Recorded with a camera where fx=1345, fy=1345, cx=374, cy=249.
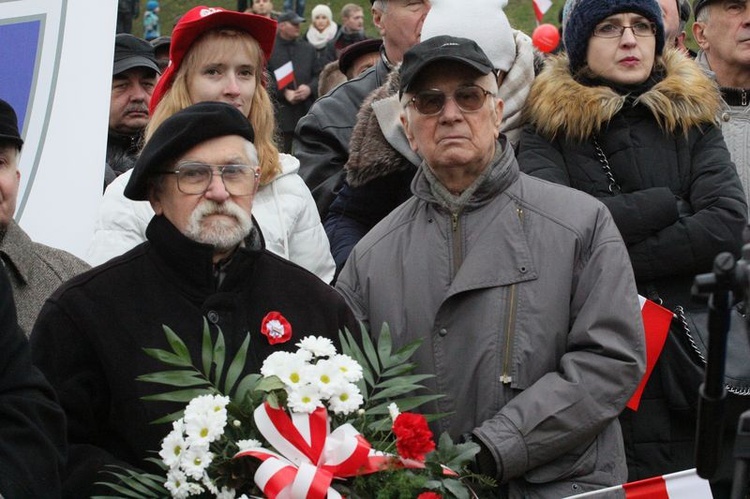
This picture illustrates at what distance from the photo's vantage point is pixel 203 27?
4.95 m

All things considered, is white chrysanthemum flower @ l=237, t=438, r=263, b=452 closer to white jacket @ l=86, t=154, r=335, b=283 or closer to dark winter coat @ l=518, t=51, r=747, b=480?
white jacket @ l=86, t=154, r=335, b=283

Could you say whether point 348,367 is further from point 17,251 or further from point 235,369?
point 17,251

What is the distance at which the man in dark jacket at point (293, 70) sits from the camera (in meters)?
16.1

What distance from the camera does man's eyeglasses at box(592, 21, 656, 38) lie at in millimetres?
4863

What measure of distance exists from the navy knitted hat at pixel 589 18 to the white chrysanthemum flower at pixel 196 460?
2328 millimetres

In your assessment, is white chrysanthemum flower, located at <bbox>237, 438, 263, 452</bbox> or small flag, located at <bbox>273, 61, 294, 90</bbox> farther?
small flag, located at <bbox>273, 61, 294, 90</bbox>

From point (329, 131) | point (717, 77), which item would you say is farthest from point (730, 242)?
point (329, 131)

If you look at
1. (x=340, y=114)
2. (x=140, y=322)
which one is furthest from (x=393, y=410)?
(x=340, y=114)

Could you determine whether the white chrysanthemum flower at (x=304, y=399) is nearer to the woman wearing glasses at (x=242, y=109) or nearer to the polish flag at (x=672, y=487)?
the polish flag at (x=672, y=487)

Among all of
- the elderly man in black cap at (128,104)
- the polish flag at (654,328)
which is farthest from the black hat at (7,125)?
the polish flag at (654,328)

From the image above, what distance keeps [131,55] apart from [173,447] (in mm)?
3637

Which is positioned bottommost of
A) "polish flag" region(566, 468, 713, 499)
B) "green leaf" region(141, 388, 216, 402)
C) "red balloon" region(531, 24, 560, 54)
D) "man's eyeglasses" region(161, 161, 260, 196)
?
"polish flag" region(566, 468, 713, 499)

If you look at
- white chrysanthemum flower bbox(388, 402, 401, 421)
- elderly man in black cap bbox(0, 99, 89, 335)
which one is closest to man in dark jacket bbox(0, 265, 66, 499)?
white chrysanthemum flower bbox(388, 402, 401, 421)

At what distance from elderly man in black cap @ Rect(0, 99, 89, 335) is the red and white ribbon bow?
4.40 ft
